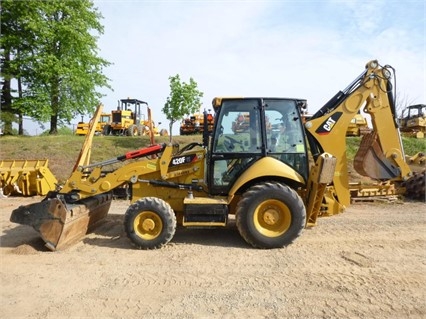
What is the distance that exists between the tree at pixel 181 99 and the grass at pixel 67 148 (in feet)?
16.0

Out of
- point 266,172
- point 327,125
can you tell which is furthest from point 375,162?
point 266,172

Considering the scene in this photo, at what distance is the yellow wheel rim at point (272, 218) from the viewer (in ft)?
18.0

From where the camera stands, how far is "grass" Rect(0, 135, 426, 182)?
1524 centimetres

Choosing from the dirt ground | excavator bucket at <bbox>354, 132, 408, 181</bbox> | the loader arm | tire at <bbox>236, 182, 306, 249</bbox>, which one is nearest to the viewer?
the dirt ground

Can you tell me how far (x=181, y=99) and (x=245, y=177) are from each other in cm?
1778

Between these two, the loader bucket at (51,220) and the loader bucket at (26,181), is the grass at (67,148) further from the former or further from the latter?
the loader bucket at (51,220)

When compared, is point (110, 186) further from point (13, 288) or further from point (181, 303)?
point (181, 303)

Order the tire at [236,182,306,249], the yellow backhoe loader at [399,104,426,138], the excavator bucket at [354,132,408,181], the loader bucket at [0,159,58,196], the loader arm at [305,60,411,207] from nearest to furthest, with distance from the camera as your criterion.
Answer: the tire at [236,182,306,249] → the loader arm at [305,60,411,207] → the excavator bucket at [354,132,408,181] → the loader bucket at [0,159,58,196] → the yellow backhoe loader at [399,104,426,138]

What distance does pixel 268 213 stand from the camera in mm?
5516

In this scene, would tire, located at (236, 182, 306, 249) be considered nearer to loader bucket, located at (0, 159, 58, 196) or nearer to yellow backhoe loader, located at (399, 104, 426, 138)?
loader bucket, located at (0, 159, 58, 196)

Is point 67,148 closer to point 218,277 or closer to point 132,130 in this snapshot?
point 132,130

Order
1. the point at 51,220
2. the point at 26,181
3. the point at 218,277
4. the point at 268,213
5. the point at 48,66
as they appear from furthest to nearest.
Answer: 1. the point at 48,66
2. the point at 26,181
3. the point at 268,213
4. the point at 51,220
5. the point at 218,277

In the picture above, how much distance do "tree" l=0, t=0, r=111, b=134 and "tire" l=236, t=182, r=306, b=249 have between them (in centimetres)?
2090

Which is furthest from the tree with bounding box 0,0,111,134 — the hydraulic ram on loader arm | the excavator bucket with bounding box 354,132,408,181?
the excavator bucket with bounding box 354,132,408,181
